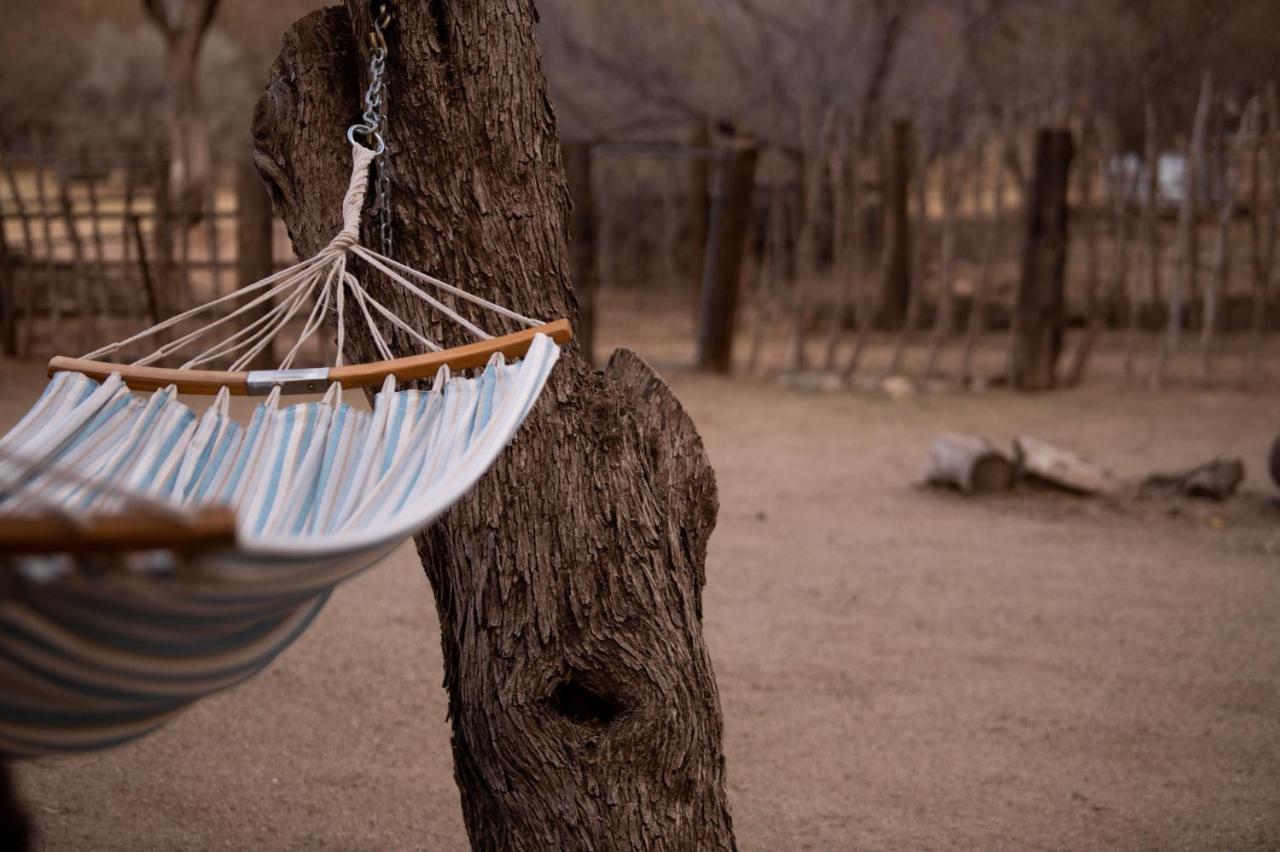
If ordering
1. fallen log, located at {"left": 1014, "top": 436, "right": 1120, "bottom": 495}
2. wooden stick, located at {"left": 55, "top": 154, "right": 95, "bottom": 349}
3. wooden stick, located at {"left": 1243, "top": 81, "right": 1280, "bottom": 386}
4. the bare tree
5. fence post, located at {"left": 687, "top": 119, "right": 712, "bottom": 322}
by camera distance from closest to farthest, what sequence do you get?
fallen log, located at {"left": 1014, "top": 436, "right": 1120, "bottom": 495} < wooden stick, located at {"left": 1243, "top": 81, "right": 1280, "bottom": 386} < wooden stick, located at {"left": 55, "top": 154, "right": 95, "bottom": 349} < fence post, located at {"left": 687, "top": 119, "right": 712, "bottom": 322} < the bare tree

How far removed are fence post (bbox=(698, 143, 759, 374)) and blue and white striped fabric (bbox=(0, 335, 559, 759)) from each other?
6.76 meters

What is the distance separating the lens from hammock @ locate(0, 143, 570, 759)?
962mm

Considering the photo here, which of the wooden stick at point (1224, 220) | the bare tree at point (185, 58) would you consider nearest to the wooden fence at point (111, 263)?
the bare tree at point (185, 58)

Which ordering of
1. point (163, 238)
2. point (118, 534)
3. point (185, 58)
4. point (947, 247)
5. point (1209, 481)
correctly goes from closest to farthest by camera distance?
point (118, 534) < point (1209, 481) < point (947, 247) < point (163, 238) < point (185, 58)

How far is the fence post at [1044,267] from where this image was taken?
24.4ft

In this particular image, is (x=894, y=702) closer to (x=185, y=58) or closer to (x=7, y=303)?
(x=7, y=303)

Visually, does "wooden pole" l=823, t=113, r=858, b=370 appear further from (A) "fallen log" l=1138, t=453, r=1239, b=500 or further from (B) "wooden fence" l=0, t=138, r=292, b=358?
(B) "wooden fence" l=0, t=138, r=292, b=358

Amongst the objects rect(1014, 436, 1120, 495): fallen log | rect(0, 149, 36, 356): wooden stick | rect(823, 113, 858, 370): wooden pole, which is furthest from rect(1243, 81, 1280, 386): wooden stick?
rect(0, 149, 36, 356): wooden stick

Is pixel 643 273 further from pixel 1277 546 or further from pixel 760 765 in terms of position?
pixel 760 765

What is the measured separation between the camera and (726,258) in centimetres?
833

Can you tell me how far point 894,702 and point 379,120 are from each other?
1.95m

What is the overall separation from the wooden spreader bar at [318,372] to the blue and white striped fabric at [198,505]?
29mm

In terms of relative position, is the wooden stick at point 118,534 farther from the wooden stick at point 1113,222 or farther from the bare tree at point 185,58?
the bare tree at point 185,58

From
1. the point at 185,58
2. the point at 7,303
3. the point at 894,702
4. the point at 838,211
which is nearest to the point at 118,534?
the point at 894,702
